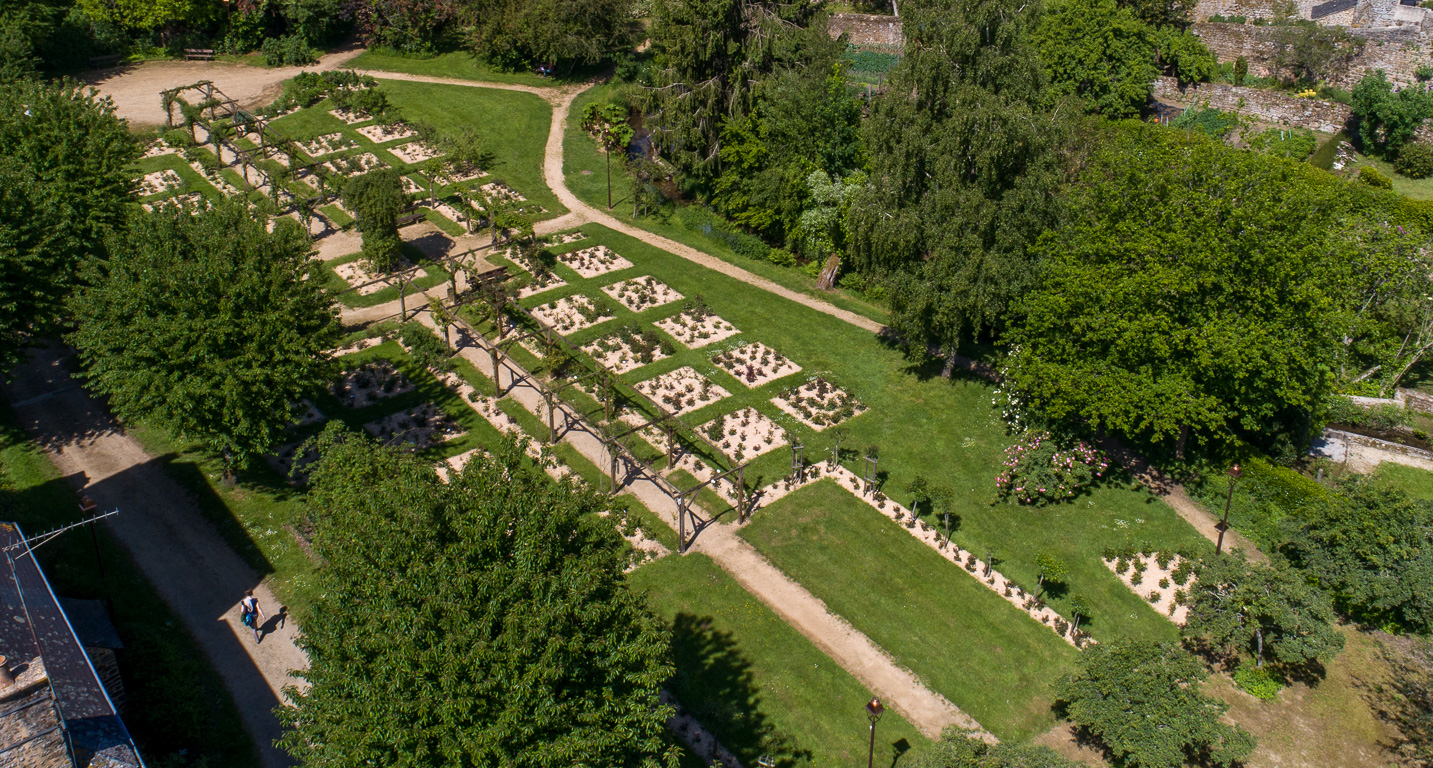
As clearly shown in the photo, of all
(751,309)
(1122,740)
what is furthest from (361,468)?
(751,309)

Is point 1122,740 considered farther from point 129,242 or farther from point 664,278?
point 129,242

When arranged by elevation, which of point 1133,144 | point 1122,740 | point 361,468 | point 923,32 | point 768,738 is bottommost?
point 768,738

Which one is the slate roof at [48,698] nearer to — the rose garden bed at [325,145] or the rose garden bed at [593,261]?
the rose garden bed at [593,261]

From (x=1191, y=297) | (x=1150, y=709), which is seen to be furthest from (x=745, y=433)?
(x=1150, y=709)

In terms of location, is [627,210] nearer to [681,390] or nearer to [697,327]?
[697,327]

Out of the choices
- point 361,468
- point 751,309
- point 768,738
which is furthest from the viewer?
point 751,309

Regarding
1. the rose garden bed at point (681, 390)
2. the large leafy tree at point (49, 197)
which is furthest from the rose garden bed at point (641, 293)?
the large leafy tree at point (49, 197)
